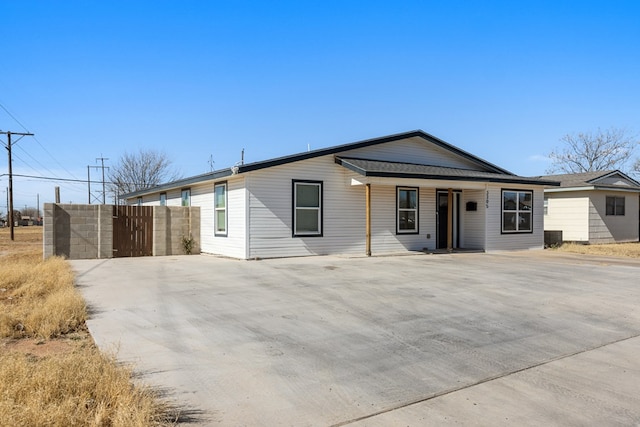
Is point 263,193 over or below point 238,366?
over

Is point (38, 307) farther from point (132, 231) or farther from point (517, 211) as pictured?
point (517, 211)

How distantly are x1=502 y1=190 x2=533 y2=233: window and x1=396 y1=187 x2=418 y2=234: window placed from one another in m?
3.96

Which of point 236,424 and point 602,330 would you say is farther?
point 602,330

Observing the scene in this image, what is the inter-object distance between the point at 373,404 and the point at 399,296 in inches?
178

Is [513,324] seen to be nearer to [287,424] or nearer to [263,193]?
[287,424]

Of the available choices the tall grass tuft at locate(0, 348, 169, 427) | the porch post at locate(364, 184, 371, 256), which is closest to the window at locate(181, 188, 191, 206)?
the porch post at locate(364, 184, 371, 256)

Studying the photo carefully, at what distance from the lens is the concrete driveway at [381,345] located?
144 inches

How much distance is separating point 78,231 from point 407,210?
38.1 feet

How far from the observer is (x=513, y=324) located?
628 centimetres

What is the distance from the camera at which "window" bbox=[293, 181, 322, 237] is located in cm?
1456

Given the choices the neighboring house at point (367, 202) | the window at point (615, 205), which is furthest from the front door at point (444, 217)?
the window at point (615, 205)

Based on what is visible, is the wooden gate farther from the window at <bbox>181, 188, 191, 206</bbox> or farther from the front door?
the front door

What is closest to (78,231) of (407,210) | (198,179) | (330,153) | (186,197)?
(198,179)

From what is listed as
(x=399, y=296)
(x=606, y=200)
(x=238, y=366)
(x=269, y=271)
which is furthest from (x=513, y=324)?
(x=606, y=200)
